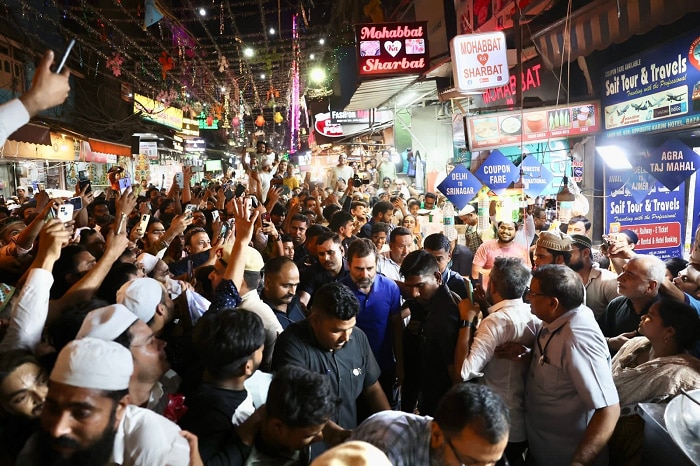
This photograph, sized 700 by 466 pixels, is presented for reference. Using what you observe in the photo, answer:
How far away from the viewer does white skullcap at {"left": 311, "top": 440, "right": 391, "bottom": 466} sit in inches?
65.6

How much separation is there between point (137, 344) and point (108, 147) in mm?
19941

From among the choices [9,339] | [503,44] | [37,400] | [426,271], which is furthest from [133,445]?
[503,44]

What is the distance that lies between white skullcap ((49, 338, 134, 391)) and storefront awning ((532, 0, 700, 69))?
5712mm

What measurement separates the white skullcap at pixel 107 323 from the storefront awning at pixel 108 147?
18087 millimetres

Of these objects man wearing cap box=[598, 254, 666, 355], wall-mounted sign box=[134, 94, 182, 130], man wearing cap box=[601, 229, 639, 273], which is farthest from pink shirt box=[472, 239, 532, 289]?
wall-mounted sign box=[134, 94, 182, 130]

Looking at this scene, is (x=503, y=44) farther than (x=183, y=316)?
Yes

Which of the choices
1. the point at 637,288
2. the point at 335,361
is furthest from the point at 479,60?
the point at 335,361

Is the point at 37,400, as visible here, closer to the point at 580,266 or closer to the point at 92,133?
the point at 580,266

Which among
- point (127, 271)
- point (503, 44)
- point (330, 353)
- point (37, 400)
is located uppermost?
point (503, 44)

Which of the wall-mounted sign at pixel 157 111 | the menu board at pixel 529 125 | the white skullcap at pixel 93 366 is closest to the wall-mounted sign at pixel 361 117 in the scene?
the wall-mounted sign at pixel 157 111

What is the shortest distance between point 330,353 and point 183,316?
1324mm

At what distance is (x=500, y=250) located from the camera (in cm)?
701

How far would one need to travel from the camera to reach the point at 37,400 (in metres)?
2.35

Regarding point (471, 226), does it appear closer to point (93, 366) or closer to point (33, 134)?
point (93, 366)
